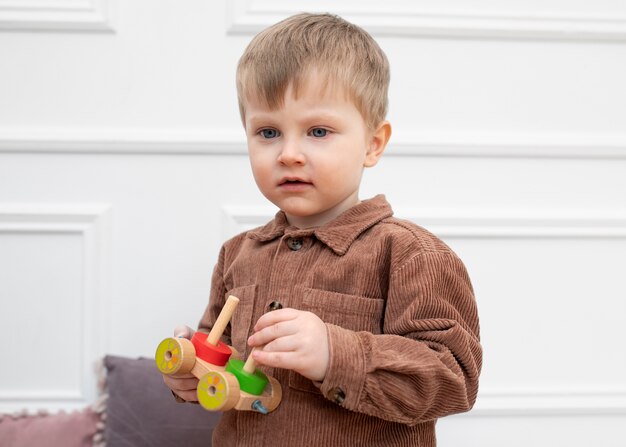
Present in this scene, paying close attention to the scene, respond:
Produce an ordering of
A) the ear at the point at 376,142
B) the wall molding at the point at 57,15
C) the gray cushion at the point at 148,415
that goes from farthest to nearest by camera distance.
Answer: the wall molding at the point at 57,15, the gray cushion at the point at 148,415, the ear at the point at 376,142

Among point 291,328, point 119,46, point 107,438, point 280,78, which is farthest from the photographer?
point 119,46

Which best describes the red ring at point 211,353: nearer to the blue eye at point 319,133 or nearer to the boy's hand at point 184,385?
the boy's hand at point 184,385

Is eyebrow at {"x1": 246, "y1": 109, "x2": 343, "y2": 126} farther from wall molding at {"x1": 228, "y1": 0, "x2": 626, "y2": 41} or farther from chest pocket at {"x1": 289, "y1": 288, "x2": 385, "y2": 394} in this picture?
wall molding at {"x1": 228, "y1": 0, "x2": 626, "y2": 41}

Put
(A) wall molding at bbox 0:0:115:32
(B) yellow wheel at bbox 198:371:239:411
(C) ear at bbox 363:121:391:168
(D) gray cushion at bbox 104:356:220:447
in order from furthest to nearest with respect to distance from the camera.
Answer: (A) wall molding at bbox 0:0:115:32
(D) gray cushion at bbox 104:356:220:447
(C) ear at bbox 363:121:391:168
(B) yellow wheel at bbox 198:371:239:411

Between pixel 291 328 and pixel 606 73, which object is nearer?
pixel 291 328

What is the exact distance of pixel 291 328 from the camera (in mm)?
832

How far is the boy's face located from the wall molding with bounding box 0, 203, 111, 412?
1.80 feet

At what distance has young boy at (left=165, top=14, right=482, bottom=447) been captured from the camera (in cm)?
87

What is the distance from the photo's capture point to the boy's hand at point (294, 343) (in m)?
0.82

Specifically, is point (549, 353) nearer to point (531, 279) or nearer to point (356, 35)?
point (531, 279)

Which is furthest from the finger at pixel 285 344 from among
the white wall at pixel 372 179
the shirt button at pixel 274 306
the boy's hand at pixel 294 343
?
the white wall at pixel 372 179

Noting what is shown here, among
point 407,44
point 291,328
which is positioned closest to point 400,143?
point 407,44

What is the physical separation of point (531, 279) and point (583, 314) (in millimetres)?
125

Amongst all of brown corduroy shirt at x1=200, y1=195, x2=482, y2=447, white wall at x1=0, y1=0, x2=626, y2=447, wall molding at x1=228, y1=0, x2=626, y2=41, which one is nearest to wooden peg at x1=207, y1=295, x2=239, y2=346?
brown corduroy shirt at x1=200, y1=195, x2=482, y2=447
